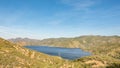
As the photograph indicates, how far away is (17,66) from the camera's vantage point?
151m

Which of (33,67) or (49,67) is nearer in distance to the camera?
(33,67)

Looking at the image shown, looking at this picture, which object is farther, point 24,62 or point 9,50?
point 9,50

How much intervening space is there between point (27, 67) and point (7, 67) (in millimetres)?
22584

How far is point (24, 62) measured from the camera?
545 ft

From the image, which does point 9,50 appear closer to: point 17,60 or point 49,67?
point 17,60

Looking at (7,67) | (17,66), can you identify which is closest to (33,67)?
(17,66)

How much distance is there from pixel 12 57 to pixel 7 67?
87.0 feet

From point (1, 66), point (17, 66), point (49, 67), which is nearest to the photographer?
point (1, 66)

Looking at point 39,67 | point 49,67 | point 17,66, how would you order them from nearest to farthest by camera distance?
1. point 17,66
2. point 39,67
3. point 49,67

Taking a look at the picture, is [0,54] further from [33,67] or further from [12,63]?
[33,67]

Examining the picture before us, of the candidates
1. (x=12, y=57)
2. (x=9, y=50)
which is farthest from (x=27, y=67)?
(x=9, y=50)

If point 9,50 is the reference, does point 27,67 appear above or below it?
below

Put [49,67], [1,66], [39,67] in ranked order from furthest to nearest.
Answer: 1. [49,67]
2. [39,67]
3. [1,66]

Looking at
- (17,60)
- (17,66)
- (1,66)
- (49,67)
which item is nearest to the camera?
(1,66)
